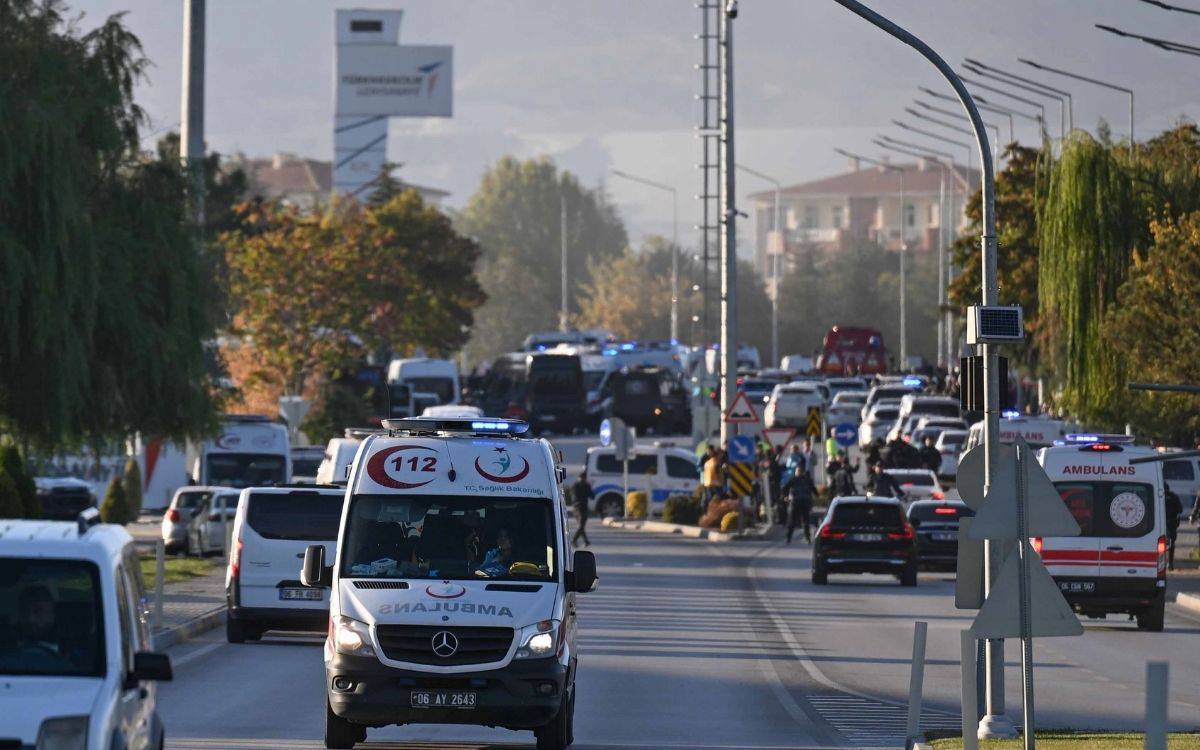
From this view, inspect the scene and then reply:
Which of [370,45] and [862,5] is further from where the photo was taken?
[370,45]

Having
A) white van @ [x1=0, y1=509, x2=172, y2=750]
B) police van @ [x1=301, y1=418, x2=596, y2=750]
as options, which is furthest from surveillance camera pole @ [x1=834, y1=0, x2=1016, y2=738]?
white van @ [x1=0, y1=509, x2=172, y2=750]

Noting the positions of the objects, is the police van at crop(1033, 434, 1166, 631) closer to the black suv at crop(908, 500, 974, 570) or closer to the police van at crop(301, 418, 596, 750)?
the black suv at crop(908, 500, 974, 570)

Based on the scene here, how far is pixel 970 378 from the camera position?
18688 millimetres

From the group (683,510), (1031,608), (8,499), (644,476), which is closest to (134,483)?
(644,476)

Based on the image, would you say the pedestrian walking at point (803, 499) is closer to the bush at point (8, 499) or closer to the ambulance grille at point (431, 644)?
the bush at point (8, 499)

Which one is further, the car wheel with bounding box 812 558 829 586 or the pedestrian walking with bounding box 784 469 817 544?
the pedestrian walking with bounding box 784 469 817 544

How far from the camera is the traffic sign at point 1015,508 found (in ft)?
42.9

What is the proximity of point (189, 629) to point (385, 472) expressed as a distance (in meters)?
10.6

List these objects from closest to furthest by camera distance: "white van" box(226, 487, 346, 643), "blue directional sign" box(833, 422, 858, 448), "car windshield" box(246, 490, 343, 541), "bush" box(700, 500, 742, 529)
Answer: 1. "white van" box(226, 487, 346, 643)
2. "car windshield" box(246, 490, 343, 541)
3. "bush" box(700, 500, 742, 529)
4. "blue directional sign" box(833, 422, 858, 448)

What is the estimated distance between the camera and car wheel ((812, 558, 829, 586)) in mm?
35938

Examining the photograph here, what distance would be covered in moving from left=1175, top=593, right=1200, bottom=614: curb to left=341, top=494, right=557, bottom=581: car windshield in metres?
19.4

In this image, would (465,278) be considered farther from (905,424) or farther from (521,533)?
(521,533)

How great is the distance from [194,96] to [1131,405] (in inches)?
748

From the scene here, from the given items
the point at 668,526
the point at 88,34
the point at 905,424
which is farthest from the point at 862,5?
the point at 905,424
